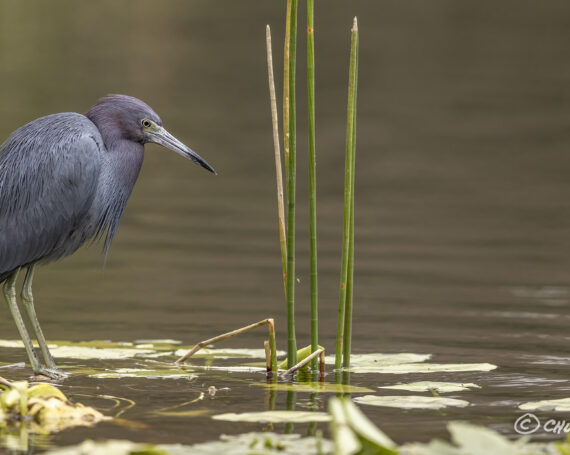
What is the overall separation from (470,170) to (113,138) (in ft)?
31.7

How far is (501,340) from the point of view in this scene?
7664 mm

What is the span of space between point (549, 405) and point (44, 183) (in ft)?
9.80

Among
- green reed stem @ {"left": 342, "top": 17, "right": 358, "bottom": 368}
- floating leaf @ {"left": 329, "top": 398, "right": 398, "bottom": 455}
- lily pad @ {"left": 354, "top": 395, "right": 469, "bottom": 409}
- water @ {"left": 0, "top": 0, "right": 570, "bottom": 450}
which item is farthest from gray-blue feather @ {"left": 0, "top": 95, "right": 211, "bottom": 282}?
floating leaf @ {"left": 329, "top": 398, "right": 398, "bottom": 455}

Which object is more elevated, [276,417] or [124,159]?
[124,159]

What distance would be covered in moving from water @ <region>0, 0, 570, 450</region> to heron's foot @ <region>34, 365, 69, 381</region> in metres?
0.13

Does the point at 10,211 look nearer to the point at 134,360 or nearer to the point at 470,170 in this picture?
the point at 134,360

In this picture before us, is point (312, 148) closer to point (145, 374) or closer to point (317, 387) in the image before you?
point (317, 387)

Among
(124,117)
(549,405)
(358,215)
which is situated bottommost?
(549,405)

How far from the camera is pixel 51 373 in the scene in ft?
21.0

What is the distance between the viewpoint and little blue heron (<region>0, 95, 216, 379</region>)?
662 cm

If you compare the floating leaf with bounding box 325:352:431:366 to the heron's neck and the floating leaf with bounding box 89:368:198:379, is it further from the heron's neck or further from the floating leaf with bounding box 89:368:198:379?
the heron's neck

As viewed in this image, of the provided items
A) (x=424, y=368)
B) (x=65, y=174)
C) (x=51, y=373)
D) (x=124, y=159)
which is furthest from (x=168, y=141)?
(x=424, y=368)

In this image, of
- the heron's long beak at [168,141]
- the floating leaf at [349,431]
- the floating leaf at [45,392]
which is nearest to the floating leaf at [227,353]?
the heron's long beak at [168,141]

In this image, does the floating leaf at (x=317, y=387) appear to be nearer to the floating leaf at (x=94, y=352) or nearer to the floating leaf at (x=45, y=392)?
the floating leaf at (x=94, y=352)
